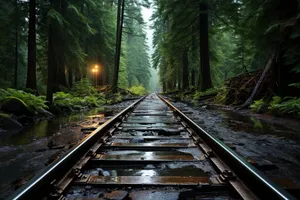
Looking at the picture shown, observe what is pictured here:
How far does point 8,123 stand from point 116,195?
461 cm

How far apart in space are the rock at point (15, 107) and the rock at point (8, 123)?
60cm

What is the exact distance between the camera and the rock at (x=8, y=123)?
4.98 metres

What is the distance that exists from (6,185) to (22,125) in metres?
3.98

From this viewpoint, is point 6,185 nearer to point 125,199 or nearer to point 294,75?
point 125,199

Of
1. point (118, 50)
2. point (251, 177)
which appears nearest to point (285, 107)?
point (251, 177)

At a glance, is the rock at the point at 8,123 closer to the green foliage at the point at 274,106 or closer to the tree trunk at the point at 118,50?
the green foliage at the point at 274,106

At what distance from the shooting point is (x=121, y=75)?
3784cm

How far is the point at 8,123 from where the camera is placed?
507 centimetres

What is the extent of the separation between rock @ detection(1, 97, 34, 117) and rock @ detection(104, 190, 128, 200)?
5.26 metres

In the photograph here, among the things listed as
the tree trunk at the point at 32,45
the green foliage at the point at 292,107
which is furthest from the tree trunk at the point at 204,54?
the tree trunk at the point at 32,45

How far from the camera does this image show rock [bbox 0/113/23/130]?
4982mm

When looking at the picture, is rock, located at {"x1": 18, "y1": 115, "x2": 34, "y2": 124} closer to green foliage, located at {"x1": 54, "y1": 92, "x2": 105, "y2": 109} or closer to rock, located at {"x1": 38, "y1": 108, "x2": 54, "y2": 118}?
rock, located at {"x1": 38, "y1": 108, "x2": 54, "y2": 118}

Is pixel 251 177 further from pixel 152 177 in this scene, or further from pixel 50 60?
pixel 50 60

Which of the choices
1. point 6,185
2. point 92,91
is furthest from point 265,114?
point 92,91
